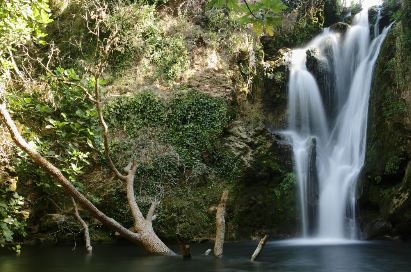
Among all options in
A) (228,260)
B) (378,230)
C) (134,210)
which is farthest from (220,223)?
(378,230)

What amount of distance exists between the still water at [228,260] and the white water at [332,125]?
2.40 metres

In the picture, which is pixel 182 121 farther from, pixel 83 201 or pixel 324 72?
pixel 83 201

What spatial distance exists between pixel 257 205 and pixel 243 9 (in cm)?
1281

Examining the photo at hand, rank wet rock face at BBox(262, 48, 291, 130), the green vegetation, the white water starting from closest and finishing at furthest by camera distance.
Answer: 1. the green vegetation
2. the white water
3. wet rock face at BBox(262, 48, 291, 130)

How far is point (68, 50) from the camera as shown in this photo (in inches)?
726

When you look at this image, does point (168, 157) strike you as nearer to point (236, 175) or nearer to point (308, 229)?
point (236, 175)

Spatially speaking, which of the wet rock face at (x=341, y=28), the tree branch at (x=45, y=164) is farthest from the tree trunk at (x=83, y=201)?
the wet rock face at (x=341, y=28)

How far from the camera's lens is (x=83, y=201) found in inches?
338

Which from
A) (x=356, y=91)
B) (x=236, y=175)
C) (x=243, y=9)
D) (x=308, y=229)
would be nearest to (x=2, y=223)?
(x=243, y=9)

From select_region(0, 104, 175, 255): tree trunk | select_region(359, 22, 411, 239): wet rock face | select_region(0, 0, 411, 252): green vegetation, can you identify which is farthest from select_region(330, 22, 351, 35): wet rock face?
select_region(0, 104, 175, 255): tree trunk

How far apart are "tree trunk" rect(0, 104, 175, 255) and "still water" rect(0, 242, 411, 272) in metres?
0.37

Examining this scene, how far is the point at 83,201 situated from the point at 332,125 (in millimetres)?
12166

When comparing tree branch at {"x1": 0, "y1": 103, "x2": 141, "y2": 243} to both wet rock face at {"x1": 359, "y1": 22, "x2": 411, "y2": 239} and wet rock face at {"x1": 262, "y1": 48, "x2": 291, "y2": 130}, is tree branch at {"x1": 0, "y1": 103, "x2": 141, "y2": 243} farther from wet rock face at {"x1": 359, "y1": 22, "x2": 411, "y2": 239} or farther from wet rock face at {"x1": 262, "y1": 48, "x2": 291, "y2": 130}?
wet rock face at {"x1": 262, "y1": 48, "x2": 291, "y2": 130}

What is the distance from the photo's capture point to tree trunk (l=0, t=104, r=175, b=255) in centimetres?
775
